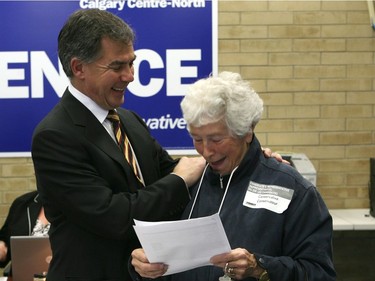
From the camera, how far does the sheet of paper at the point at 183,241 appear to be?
176 cm

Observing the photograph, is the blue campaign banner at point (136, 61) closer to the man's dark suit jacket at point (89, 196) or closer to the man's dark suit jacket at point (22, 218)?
the man's dark suit jacket at point (22, 218)

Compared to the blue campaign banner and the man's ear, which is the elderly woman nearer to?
the man's ear

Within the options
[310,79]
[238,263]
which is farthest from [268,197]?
[310,79]

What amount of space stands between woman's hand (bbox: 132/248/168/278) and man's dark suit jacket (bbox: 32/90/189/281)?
0.12 meters

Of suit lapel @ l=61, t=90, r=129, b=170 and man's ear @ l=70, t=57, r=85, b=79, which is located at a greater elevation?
man's ear @ l=70, t=57, r=85, b=79

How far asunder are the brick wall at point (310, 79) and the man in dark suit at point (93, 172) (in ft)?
9.38

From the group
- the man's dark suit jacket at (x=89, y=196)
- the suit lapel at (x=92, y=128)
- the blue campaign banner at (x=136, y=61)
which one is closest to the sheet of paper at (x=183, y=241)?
the man's dark suit jacket at (x=89, y=196)

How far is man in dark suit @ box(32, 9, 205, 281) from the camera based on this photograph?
203 centimetres

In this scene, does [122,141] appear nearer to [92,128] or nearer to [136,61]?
[92,128]

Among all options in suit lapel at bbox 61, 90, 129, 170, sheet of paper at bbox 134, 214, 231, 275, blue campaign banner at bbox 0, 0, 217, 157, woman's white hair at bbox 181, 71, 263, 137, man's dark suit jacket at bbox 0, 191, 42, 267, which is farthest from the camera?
blue campaign banner at bbox 0, 0, 217, 157

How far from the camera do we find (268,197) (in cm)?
199

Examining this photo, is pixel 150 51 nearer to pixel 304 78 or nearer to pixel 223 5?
pixel 223 5

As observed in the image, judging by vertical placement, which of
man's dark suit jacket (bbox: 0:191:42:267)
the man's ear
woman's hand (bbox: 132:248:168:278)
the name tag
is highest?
the man's ear


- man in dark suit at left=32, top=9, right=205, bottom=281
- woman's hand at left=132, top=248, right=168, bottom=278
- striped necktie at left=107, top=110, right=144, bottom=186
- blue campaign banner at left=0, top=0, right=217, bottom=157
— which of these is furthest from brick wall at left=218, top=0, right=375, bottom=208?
woman's hand at left=132, top=248, right=168, bottom=278
